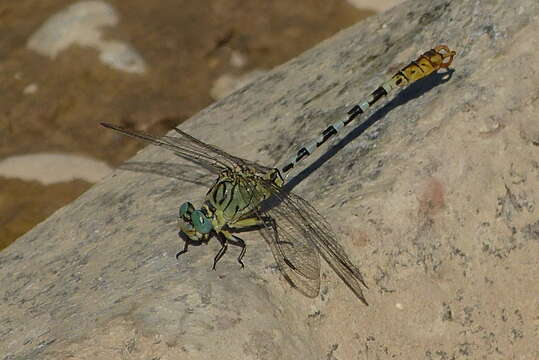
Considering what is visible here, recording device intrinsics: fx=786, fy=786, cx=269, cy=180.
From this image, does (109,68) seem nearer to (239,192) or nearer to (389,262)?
(239,192)

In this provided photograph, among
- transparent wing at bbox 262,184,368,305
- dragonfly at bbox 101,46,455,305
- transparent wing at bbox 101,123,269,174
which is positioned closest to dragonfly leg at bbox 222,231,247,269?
dragonfly at bbox 101,46,455,305

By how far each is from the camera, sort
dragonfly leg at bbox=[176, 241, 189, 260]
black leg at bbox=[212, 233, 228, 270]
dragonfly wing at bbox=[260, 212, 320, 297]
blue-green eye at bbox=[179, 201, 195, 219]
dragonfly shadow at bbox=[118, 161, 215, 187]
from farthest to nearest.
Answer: dragonfly shadow at bbox=[118, 161, 215, 187] < blue-green eye at bbox=[179, 201, 195, 219] < dragonfly leg at bbox=[176, 241, 189, 260] < black leg at bbox=[212, 233, 228, 270] < dragonfly wing at bbox=[260, 212, 320, 297]

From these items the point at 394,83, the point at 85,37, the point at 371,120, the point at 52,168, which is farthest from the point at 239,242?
the point at 85,37

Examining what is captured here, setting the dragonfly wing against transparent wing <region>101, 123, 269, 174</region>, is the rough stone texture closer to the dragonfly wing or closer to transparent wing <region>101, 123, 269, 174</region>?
the dragonfly wing

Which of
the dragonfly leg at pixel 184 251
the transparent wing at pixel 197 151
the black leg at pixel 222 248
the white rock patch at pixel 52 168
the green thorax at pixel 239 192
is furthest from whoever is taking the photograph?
the white rock patch at pixel 52 168

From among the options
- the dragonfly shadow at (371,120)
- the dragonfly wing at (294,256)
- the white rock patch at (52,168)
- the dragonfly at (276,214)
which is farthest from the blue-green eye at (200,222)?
the white rock patch at (52,168)

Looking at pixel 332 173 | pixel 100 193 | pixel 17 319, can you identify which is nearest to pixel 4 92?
pixel 100 193

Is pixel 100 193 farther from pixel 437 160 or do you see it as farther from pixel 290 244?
pixel 437 160

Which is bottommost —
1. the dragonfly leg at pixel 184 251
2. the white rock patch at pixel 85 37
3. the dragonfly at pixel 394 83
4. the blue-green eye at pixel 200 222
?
the dragonfly at pixel 394 83

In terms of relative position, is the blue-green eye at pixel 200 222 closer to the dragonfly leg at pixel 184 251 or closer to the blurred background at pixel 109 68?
the dragonfly leg at pixel 184 251
